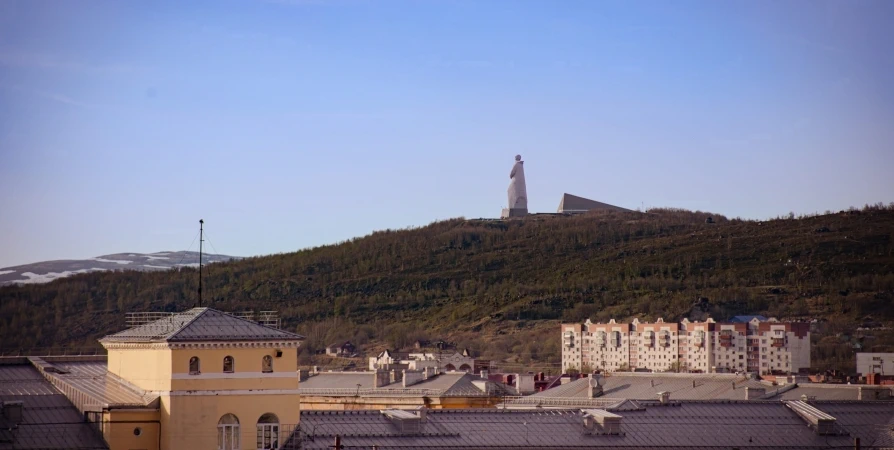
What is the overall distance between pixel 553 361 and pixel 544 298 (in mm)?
26226

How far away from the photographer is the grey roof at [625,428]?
50.4 meters

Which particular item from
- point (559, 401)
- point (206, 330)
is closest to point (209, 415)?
point (206, 330)

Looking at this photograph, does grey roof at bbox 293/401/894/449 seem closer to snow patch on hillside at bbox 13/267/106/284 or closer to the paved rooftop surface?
the paved rooftop surface

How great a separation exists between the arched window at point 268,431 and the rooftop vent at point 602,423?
10.4m

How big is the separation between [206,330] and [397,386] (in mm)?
44089

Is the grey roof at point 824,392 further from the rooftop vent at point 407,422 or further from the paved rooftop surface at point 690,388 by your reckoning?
the rooftop vent at point 407,422

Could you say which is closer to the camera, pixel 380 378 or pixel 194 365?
pixel 194 365

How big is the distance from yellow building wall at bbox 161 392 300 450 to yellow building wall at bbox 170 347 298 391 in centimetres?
31

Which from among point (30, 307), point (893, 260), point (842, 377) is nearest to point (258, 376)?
point (30, 307)

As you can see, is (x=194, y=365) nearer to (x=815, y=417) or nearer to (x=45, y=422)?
(x=45, y=422)

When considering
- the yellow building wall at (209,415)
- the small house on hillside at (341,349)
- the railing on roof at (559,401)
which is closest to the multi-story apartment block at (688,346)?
the small house on hillside at (341,349)

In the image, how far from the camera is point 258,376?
4834cm

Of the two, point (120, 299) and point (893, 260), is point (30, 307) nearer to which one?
point (120, 299)

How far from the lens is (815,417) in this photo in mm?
56156
